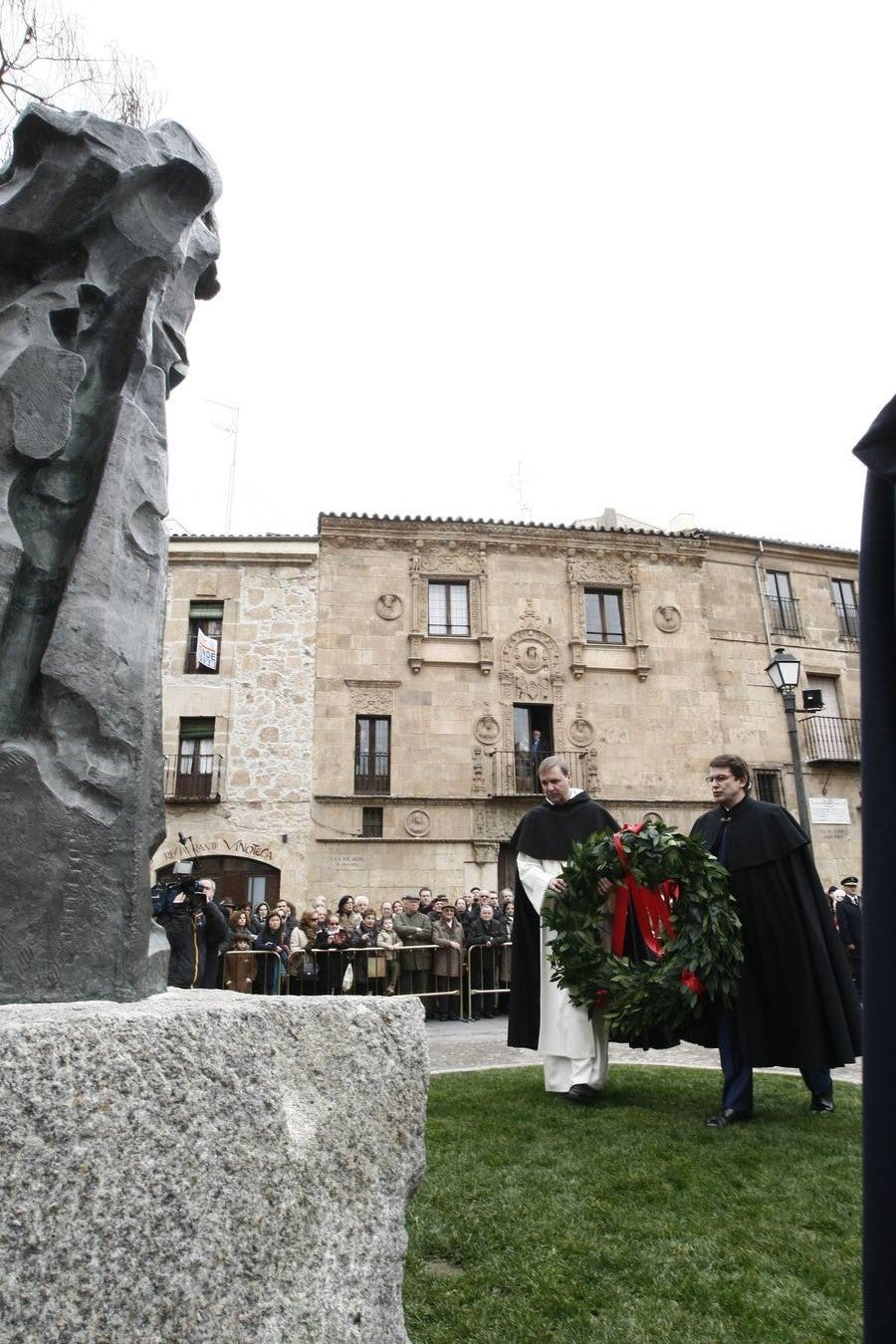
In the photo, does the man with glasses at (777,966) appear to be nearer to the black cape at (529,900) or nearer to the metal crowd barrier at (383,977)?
the black cape at (529,900)

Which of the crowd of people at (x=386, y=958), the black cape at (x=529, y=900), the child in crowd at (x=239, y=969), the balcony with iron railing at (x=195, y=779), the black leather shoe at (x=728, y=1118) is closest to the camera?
the black leather shoe at (x=728, y=1118)

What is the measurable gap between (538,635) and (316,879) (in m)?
8.90

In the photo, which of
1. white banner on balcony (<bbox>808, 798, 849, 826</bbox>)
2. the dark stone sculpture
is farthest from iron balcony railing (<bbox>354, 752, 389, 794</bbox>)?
the dark stone sculpture

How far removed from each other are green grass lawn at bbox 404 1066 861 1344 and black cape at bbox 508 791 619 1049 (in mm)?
1026

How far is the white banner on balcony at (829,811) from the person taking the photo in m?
23.9

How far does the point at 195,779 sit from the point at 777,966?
1796 centimetres

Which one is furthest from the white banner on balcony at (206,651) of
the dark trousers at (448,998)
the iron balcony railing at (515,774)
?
the dark trousers at (448,998)

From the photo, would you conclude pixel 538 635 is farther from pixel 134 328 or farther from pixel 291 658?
pixel 134 328

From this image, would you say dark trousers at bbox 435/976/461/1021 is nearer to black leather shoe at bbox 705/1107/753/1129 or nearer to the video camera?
the video camera

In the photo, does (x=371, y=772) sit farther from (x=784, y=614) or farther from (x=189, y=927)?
(x=784, y=614)

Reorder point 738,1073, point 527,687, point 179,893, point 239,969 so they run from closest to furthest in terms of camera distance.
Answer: point 738,1073 → point 179,893 → point 239,969 → point 527,687

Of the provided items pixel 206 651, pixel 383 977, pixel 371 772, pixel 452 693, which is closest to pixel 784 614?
pixel 452 693

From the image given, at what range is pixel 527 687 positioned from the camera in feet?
77.0

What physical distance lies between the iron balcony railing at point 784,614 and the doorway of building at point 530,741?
25.7ft
